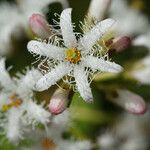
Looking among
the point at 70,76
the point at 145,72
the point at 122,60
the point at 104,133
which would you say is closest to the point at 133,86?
the point at 145,72

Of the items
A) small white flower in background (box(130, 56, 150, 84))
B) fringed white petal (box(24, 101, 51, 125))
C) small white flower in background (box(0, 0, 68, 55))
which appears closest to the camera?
fringed white petal (box(24, 101, 51, 125))

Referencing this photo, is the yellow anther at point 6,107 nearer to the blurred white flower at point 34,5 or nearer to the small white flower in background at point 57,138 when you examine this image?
the small white flower in background at point 57,138

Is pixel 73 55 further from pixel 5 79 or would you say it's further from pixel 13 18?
pixel 13 18

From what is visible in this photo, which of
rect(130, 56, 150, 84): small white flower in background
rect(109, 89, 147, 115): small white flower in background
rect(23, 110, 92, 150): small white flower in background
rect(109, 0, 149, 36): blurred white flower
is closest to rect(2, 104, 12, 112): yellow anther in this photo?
rect(23, 110, 92, 150): small white flower in background

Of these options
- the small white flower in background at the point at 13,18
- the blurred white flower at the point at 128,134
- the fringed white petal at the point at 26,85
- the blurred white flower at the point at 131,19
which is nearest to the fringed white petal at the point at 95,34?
the fringed white petal at the point at 26,85

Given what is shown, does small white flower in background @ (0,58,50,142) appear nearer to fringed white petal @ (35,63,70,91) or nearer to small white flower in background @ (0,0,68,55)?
fringed white petal @ (35,63,70,91)

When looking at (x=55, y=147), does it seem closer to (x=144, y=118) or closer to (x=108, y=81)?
(x=108, y=81)
